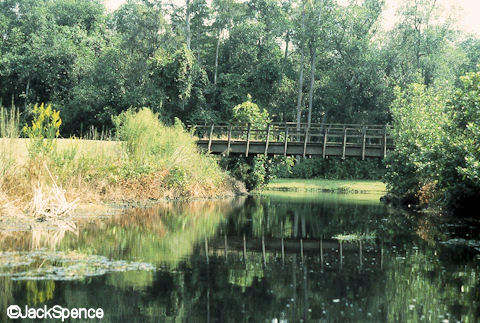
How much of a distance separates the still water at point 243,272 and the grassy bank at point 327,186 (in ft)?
104

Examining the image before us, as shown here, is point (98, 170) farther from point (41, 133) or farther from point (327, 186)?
point (327, 186)

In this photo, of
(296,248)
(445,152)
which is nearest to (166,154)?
(445,152)

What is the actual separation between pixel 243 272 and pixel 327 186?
1677 inches

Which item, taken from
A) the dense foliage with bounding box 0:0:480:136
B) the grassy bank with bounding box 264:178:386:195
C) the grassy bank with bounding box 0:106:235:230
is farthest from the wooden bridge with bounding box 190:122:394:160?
the dense foliage with bounding box 0:0:480:136

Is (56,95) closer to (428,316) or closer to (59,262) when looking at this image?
(59,262)

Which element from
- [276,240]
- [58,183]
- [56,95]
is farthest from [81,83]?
[276,240]

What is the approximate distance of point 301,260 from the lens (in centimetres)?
1321

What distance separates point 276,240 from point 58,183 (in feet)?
24.0

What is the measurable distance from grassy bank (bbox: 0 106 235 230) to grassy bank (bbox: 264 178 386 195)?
14759 mm

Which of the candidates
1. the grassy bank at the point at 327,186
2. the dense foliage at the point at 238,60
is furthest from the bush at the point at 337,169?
the dense foliage at the point at 238,60

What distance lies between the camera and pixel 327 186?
53.4m

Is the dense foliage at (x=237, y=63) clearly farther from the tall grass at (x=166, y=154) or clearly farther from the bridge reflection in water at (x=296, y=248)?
the bridge reflection in water at (x=296, y=248)

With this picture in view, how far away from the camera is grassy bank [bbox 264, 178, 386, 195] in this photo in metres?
51.6

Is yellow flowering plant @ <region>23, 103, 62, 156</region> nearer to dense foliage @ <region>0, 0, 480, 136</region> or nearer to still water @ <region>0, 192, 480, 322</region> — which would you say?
still water @ <region>0, 192, 480, 322</region>
